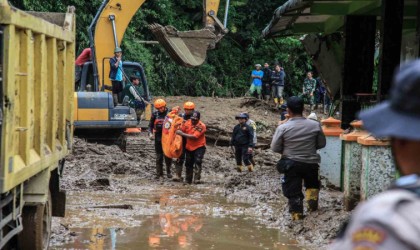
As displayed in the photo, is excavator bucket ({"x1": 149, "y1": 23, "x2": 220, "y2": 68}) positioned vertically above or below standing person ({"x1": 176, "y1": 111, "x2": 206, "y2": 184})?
above

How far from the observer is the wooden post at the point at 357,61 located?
41.1ft

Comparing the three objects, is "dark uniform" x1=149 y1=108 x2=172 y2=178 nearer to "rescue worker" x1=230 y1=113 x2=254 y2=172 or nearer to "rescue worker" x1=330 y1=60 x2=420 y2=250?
"rescue worker" x1=230 y1=113 x2=254 y2=172

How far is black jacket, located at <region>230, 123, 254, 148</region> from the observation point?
1839 centimetres

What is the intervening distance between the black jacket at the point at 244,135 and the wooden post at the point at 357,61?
577 cm

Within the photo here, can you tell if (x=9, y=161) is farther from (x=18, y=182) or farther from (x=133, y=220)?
(x=133, y=220)

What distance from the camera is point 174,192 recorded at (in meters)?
15.4

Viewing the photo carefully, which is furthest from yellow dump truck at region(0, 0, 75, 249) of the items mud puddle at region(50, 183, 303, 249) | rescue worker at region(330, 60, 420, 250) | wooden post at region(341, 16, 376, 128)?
wooden post at region(341, 16, 376, 128)

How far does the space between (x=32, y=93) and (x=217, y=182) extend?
10705 mm

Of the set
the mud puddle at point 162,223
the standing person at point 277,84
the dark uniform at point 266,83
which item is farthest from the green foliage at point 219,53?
the mud puddle at point 162,223

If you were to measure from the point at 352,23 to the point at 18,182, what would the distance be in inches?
285

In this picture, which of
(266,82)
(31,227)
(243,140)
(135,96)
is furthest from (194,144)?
(266,82)

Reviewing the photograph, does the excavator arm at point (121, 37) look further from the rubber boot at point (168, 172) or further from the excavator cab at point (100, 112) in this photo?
the rubber boot at point (168, 172)

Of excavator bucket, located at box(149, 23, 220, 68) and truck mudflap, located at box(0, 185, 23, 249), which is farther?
excavator bucket, located at box(149, 23, 220, 68)

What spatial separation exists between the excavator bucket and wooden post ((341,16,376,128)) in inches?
356
